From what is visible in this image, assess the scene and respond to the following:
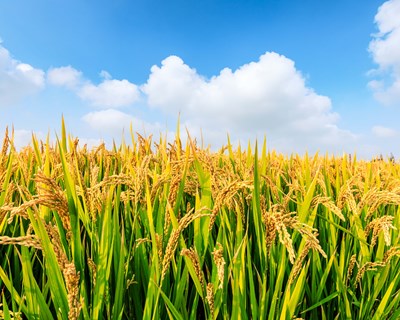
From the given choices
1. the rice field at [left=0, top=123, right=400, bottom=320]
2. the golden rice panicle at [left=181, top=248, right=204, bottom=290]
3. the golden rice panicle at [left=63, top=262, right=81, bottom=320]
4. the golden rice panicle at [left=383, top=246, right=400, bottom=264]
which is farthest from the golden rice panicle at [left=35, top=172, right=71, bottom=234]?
the golden rice panicle at [left=383, top=246, right=400, bottom=264]

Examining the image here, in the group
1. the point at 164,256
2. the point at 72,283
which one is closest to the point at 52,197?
the point at 72,283

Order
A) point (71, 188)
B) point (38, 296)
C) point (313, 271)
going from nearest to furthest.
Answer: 1. point (38, 296)
2. point (71, 188)
3. point (313, 271)

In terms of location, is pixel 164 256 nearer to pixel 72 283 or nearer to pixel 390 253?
pixel 72 283

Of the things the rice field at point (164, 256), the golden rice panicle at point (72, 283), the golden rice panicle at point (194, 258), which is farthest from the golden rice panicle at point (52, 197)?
the golden rice panicle at point (194, 258)

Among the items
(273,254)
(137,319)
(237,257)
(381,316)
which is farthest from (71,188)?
(381,316)

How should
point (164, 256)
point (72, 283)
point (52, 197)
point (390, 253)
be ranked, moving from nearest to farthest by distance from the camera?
point (72, 283)
point (52, 197)
point (164, 256)
point (390, 253)

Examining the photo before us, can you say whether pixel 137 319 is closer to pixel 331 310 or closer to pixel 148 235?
pixel 148 235

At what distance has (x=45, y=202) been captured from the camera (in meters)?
1.08

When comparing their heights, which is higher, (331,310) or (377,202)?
(377,202)

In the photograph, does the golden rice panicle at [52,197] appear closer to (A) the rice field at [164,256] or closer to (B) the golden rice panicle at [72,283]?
(A) the rice field at [164,256]

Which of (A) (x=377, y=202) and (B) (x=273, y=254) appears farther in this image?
(A) (x=377, y=202)

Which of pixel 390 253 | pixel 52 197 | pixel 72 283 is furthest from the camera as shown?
pixel 390 253

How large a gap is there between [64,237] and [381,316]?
159 cm

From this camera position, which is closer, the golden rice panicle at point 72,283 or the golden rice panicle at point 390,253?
the golden rice panicle at point 72,283
